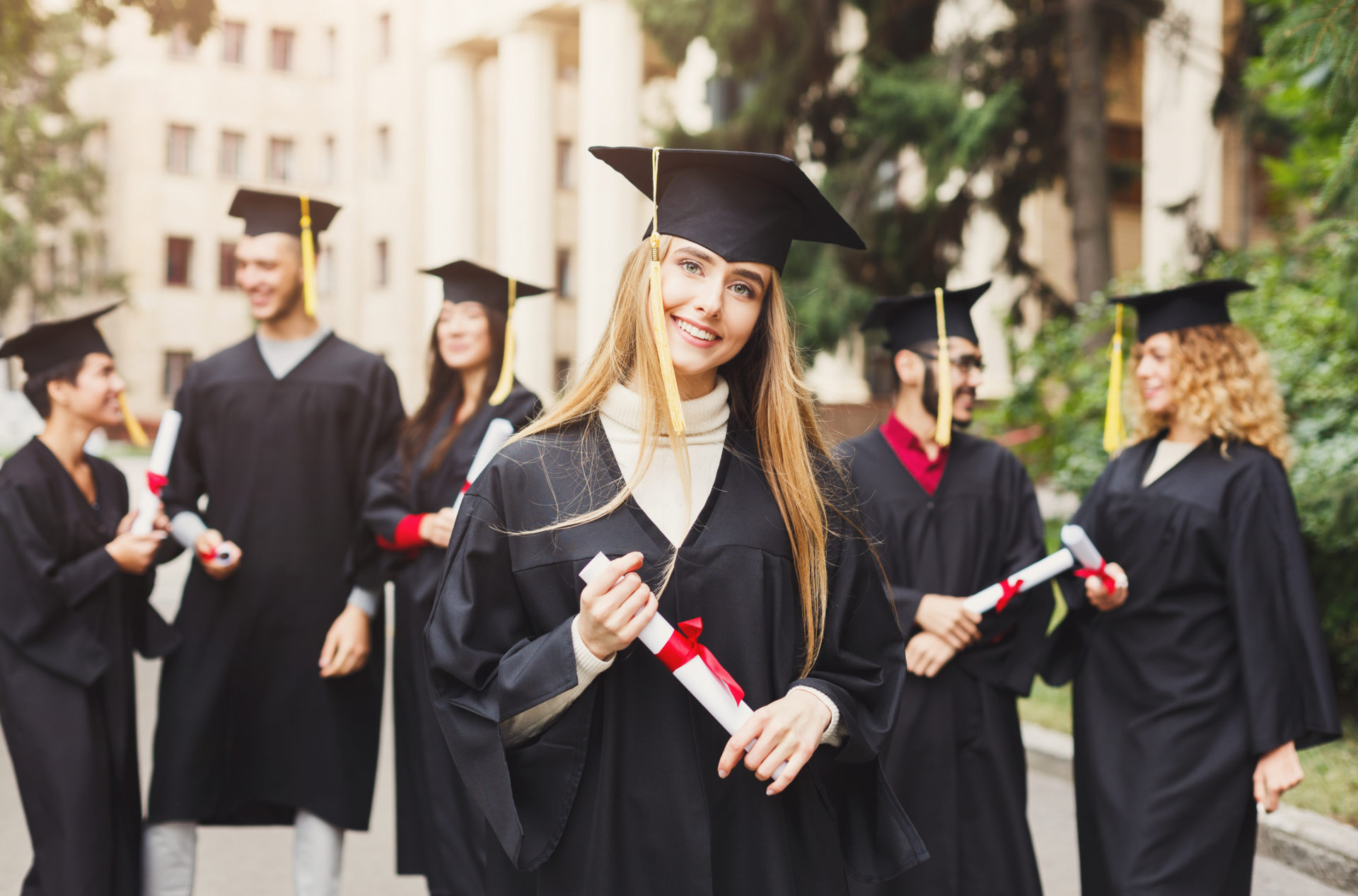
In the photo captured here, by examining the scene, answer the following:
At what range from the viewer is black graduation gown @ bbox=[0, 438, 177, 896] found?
393 cm

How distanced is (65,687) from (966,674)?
9.53ft

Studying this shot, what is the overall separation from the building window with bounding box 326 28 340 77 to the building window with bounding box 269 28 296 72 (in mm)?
1208

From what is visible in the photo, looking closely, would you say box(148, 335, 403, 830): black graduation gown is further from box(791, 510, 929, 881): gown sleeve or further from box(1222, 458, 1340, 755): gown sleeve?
box(1222, 458, 1340, 755): gown sleeve

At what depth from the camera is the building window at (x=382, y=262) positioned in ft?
125

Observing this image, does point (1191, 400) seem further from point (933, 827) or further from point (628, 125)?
point (628, 125)

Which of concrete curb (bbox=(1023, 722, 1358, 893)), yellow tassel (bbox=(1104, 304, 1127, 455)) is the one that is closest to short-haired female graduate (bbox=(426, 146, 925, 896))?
yellow tassel (bbox=(1104, 304, 1127, 455))

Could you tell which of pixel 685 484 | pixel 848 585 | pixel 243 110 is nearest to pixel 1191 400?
pixel 848 585

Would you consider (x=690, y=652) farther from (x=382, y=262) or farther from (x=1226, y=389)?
(x=382, y=262)

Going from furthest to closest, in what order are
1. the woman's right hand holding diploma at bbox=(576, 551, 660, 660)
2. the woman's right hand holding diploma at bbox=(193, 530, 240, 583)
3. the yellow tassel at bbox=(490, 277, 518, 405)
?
1. the yellow tassel at bbox=(490, 277, 518, 405)
2. the woman's right hand holding diploma at bbox=(193, 530, 240, 583)
3. the woman's right hand holding diploma at bbox=(576, 551, 660, 660)

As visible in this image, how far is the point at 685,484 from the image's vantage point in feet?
7.94

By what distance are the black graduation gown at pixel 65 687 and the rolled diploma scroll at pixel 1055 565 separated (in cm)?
276

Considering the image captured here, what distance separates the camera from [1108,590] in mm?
4008

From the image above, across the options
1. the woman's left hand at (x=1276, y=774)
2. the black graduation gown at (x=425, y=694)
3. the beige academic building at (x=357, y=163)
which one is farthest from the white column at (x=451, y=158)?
the woman's left hand at (x=1276, y=774)

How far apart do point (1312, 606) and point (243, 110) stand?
135ft
